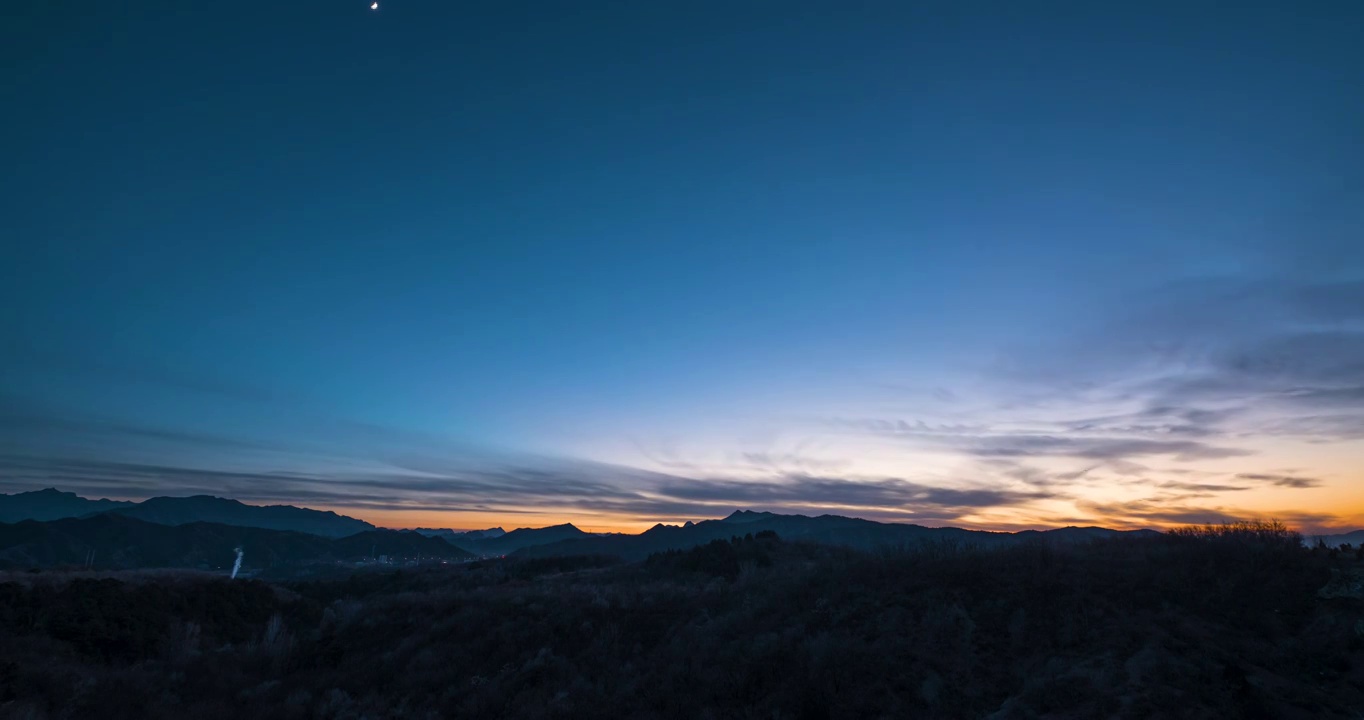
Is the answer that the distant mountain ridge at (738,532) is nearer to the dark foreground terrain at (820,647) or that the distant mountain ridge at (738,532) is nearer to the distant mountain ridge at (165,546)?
A: the distant mountain ridge at (165,546)

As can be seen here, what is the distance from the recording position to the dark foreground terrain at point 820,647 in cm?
1091

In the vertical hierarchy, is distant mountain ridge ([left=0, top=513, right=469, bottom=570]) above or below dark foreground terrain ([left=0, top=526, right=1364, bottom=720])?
below

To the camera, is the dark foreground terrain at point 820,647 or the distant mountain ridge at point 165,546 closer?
the dark foreground terrain at point 820,647

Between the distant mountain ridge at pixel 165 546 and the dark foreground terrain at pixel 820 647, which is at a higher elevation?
the dark foreground terrain at pixel 820 647

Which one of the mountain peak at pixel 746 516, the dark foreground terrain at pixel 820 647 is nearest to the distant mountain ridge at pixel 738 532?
the mountain peak at pixel 746 516

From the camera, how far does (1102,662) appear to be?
11359mm

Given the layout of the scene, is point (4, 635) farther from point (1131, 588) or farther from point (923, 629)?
point (1131, 588)

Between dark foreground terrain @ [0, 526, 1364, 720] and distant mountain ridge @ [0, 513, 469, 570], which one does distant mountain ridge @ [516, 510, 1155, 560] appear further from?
dark foreground terrain @ [0, 526, 1364, 720]

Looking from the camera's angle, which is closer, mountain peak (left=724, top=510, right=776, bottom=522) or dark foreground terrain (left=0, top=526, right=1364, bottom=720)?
dark foreground terrain (left=0, top=526, right=1364, bottom=720)

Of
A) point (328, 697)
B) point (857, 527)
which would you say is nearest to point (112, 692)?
point (328, 697)

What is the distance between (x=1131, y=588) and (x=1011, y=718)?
5.97m

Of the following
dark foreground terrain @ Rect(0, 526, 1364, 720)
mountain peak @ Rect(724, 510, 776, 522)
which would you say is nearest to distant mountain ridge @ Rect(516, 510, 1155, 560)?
mountain peak @ Rect(724, 510, 776, 522)

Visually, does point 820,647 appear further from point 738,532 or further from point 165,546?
point 165,546

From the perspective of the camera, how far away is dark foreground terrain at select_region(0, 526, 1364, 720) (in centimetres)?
1091
